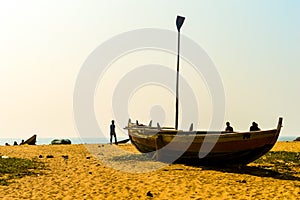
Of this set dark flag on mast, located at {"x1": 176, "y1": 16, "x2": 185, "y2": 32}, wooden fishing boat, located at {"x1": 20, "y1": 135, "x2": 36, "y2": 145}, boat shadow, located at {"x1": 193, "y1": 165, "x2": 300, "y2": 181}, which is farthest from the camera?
wooden fishing boat, located at {"x1": 20, "y1": 135, "x2": 36, "y2": 145}

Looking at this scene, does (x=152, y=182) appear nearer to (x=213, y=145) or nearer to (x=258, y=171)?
(x=213, y=145)

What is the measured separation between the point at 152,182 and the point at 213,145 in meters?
4.76

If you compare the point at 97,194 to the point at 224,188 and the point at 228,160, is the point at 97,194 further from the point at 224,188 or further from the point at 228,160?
the point at 228,160

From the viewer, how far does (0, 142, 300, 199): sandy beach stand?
45.5 feet

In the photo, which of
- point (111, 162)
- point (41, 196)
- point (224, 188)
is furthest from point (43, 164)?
point (224, 188)

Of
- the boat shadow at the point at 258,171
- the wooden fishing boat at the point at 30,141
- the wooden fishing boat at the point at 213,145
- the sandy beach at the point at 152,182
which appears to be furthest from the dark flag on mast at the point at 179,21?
the wooden fishing boat at the point at 30,141

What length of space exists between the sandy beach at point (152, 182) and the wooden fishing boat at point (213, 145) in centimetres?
58

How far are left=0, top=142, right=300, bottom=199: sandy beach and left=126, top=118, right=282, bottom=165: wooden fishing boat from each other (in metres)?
0.58

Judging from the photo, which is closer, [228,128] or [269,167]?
[269,167]

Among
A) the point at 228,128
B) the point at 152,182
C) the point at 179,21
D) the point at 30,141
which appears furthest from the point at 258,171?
the point at 30,141

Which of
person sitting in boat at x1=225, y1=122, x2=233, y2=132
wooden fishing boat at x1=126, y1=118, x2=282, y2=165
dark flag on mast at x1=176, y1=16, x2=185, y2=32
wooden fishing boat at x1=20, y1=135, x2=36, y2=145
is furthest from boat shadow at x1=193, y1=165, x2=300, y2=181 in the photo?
wooden fishing boat at x1=20, y1=135, x2=36, y2=145

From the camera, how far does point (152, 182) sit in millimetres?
15945

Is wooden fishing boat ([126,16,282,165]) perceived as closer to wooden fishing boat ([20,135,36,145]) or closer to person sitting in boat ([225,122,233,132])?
person sitting in boat ([225,122,233,132])

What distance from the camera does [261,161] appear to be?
23156 millimetres
